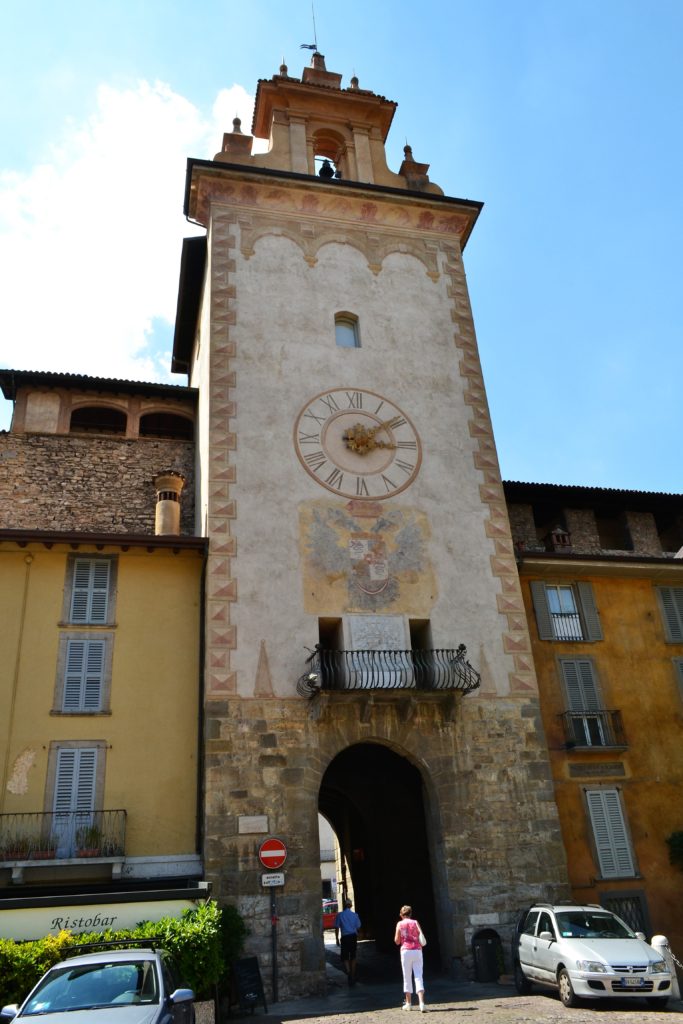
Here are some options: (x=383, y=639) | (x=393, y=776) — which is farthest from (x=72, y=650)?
(x=393, y=776)

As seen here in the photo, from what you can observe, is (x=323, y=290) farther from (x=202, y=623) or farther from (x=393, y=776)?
(x=393, y=776)

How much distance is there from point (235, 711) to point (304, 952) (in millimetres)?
4443

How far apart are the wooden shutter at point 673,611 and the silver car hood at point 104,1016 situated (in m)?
15.9

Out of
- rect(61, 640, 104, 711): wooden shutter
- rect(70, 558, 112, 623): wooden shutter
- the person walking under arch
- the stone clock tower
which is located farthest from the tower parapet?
the person walking under arch

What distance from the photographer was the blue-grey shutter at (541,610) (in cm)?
1952

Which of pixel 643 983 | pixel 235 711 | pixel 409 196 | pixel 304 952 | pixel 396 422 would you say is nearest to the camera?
pixel 643 983

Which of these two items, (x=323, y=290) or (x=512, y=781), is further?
(x=323, y=290)

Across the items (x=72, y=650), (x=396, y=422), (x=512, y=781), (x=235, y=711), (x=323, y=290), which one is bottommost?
(x=512, y=781)

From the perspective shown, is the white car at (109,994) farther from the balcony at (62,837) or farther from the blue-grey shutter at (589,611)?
the blue-grey shutter at (589,611)

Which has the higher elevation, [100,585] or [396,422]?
[396,422]

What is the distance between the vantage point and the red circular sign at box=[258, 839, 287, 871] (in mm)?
14984

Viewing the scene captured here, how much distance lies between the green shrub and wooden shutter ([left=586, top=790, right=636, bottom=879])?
847 cm

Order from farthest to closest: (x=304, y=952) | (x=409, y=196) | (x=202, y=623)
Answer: (x=409, y=196)
(x=202, y=623)
(x=304, y=952)

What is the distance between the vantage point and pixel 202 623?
17.4 m
